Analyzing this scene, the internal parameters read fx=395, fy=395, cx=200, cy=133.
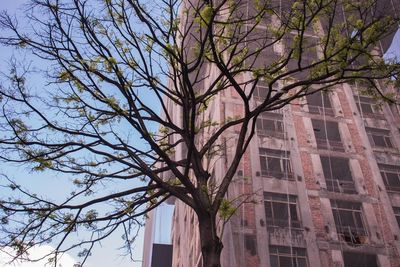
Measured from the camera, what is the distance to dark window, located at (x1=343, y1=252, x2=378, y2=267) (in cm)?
1642

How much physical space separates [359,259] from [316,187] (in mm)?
3463

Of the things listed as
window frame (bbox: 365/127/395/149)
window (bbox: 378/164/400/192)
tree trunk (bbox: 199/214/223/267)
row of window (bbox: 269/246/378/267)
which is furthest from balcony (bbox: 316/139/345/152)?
tree trunk (bbox: 199/214/223/267)

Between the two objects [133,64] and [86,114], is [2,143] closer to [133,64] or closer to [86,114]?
[86,114]

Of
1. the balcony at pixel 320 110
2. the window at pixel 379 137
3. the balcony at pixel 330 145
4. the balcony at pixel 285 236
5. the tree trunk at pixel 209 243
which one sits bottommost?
the tree trunk at pixel 209 243

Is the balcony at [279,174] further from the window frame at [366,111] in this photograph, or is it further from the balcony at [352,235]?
the window frame at [366,111]

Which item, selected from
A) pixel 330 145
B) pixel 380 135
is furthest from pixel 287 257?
pixel 380 135

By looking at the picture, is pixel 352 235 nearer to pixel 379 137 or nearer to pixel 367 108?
pixel 379 137

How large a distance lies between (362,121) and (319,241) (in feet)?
27.5

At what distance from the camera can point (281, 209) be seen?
674 inches

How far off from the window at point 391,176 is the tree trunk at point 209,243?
16461mm

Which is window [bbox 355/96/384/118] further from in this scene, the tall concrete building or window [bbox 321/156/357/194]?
window [bbox 321/156/357/194]

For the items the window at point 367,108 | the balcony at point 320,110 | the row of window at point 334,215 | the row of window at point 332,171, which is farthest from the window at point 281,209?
the window at point 367,108

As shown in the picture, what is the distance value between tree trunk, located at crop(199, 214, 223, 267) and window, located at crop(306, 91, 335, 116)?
17.7 metres

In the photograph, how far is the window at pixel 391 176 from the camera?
63.2 feet
